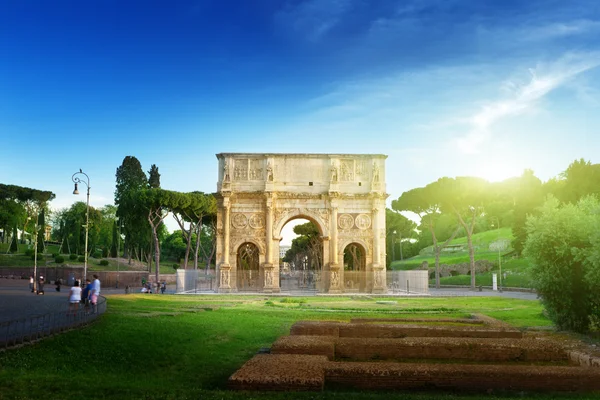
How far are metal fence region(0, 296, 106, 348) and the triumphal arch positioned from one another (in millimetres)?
25611

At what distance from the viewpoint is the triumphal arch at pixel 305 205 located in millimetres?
44000

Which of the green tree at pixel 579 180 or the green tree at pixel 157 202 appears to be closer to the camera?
the green tree at pixel 579 180

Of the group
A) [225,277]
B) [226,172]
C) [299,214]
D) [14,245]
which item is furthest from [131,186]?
[299,214]

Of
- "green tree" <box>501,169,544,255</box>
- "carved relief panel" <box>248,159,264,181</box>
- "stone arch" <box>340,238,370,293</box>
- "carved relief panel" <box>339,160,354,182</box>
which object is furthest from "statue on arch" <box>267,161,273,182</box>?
"green tree" <box>501,169,544,255</box>

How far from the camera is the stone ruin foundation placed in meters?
9.02

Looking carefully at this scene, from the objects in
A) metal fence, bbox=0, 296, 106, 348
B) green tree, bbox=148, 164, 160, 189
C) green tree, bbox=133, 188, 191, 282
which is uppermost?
green tree, bbox=148, 164, 160, 189

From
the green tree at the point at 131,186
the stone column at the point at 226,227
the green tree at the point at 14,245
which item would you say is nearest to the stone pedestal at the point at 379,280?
the stone column at the point at 226,227

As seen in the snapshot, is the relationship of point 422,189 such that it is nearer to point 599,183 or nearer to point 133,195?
point 599,183

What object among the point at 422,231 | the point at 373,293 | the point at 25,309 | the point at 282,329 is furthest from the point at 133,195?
the point at 422,231

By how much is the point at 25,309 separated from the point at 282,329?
10.7 m

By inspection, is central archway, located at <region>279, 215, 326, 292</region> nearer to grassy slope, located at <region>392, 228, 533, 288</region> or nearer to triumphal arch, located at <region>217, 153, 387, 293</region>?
triumphal arch, located at <region>217, 153, 387, 293</region>

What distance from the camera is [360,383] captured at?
30.0 ft

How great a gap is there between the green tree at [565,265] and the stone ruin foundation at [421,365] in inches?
163

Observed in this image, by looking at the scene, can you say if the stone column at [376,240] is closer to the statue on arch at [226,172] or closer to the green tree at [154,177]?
the statue on arch at [226,172]
